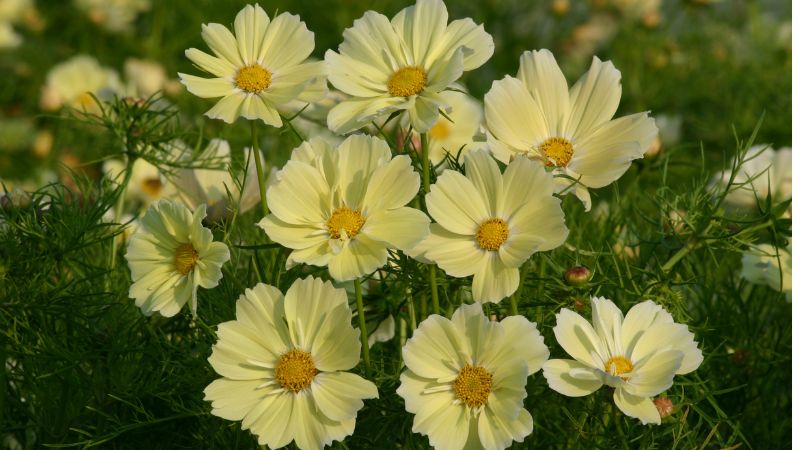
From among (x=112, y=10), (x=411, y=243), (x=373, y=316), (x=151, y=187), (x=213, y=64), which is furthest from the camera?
(x=112, y=10)

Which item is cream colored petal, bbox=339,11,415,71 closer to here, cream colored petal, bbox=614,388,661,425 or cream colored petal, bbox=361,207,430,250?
cream colored petal, bbox=361,207,430,250

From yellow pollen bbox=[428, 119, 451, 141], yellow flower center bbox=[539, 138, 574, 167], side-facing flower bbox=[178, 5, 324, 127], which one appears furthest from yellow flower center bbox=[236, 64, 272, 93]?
yellow pollen bbox=[428, 119, 451, 141]

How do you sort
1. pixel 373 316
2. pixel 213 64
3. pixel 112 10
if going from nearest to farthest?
pixel 213 64 → pixel 373 316 → pixel 112 10

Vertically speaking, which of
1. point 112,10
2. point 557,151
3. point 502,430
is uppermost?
point 112,10

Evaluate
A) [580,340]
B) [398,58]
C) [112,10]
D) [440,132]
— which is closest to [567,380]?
[580,340]

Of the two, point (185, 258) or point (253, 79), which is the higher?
point (253, 79)

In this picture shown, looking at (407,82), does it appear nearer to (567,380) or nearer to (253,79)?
(253,79)

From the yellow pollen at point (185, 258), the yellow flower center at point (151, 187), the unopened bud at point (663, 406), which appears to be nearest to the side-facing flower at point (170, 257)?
the yellow pollen at point (185, 258)
